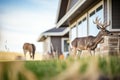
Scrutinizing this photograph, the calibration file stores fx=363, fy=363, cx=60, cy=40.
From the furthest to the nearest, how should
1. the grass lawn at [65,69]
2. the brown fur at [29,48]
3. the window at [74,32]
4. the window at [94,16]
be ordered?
the window at [74,32] < the window at [94,16] < the brown fur at [29,48] < the grass lawn at [65,69]

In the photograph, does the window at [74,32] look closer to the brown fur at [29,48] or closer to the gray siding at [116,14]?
the gray siding at [116,14]

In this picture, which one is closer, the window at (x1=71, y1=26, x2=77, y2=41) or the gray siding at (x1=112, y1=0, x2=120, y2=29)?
the gray siding at (x1=112, y1=0, x2=120, y2=29)

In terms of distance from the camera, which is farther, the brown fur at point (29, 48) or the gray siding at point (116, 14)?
the gray siding at point (116, 14)

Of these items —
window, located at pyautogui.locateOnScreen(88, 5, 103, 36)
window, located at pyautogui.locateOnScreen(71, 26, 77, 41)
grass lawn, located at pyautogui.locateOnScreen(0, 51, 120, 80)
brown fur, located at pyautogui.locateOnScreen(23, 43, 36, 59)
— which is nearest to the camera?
grass lawn, located at pyautogui.locateOnScreen(0, 51, 120, 80)

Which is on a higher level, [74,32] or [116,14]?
[116,14]

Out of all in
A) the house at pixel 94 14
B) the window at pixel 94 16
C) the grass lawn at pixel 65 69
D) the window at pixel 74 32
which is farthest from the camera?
the window at pixel 74 32

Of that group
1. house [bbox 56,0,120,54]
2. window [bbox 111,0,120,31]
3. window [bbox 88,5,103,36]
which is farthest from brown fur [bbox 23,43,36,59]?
window [bbox 88,5,103,36]

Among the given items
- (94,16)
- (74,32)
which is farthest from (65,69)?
(74,32)

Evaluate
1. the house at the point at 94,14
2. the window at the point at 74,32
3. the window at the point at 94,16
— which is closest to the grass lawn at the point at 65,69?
the house at the point at 94,14

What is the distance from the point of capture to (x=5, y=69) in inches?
32.9

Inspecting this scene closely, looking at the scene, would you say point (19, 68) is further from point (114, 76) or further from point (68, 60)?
point (114, 76)

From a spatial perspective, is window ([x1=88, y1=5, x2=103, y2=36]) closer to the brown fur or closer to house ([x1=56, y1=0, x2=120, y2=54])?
house ([x1=56, y1=0, x2=120, y2=54])

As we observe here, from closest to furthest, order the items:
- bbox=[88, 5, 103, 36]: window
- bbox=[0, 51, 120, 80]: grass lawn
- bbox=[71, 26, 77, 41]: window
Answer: bbox=[0, 51, 120, 80]: grass lawn < bbox=[88, 5, 103, 36]: window < bbox=[71, 26, 77, 41]: window

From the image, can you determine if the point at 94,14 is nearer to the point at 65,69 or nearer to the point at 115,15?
the point at 115,15
